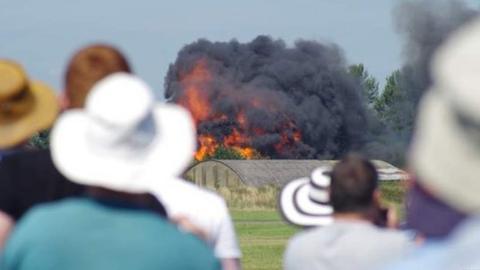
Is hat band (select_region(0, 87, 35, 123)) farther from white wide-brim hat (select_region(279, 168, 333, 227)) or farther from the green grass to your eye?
the green grass

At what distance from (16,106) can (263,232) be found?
28290 millimetres

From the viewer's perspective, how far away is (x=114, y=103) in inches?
162

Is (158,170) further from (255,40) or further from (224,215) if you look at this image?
(255,40)

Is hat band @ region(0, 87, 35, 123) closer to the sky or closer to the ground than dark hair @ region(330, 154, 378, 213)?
closer to the sky

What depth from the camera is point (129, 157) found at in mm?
4082

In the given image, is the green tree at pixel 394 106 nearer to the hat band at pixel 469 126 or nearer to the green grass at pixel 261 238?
the green grass at pixel 261 238

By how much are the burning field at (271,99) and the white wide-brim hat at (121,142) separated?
3238 inches

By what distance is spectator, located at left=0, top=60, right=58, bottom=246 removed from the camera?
19.0ft

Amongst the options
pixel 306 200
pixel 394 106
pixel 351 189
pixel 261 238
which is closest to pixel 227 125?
pixel 394 106

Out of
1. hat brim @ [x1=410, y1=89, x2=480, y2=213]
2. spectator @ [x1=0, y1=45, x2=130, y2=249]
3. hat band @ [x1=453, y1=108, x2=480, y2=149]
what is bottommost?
spectator @ [x1=0, y1=45, x2=130, y2=249]

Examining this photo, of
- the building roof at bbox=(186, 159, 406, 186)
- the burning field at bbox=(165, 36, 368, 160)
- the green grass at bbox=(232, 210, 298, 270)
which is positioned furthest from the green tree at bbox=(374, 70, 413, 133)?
the green grass at bbox=(232, 210, 298, 270)

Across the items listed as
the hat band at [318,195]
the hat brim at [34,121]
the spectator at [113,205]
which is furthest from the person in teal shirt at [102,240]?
the hat band at [318,195]

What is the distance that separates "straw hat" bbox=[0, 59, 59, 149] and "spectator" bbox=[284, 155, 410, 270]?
1.21 metres

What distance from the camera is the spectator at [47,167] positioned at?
5090 millimetres
